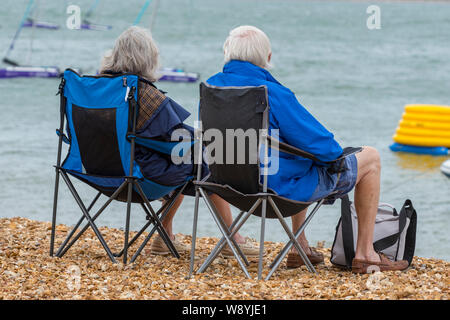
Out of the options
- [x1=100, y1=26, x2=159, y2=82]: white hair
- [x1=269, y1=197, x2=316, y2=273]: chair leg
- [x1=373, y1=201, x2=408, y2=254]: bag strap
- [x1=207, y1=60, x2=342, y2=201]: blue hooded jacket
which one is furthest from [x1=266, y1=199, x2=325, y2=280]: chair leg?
[x1=100, y1=26, x2=159, y2=82]: white hair

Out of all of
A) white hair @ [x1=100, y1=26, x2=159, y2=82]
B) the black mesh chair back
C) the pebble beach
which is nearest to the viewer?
the pebble beach

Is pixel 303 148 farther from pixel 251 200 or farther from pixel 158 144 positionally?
pixel 158 144

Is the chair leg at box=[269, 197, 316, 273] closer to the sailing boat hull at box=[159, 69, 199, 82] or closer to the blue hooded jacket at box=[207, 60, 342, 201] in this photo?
the blue hooded jacket at box=[207, 60, 342, 201]

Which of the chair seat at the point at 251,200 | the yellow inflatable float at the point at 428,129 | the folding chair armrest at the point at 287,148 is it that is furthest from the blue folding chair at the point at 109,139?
the yellow inflatable float at the point at 428,129

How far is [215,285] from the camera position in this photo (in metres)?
3.57

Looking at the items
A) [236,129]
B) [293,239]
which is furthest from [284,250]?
[236,129]

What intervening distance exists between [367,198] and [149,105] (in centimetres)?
118

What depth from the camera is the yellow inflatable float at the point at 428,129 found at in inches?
504

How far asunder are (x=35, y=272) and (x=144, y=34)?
1.31m

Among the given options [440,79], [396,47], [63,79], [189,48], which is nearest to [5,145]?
[63,79]

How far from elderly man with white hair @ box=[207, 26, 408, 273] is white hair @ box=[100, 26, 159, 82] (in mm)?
445

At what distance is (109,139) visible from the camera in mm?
4102

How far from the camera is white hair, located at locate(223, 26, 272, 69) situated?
3.85m

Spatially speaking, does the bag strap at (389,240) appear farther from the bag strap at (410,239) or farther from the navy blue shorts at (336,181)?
the navy blue shorts at (336,181)
